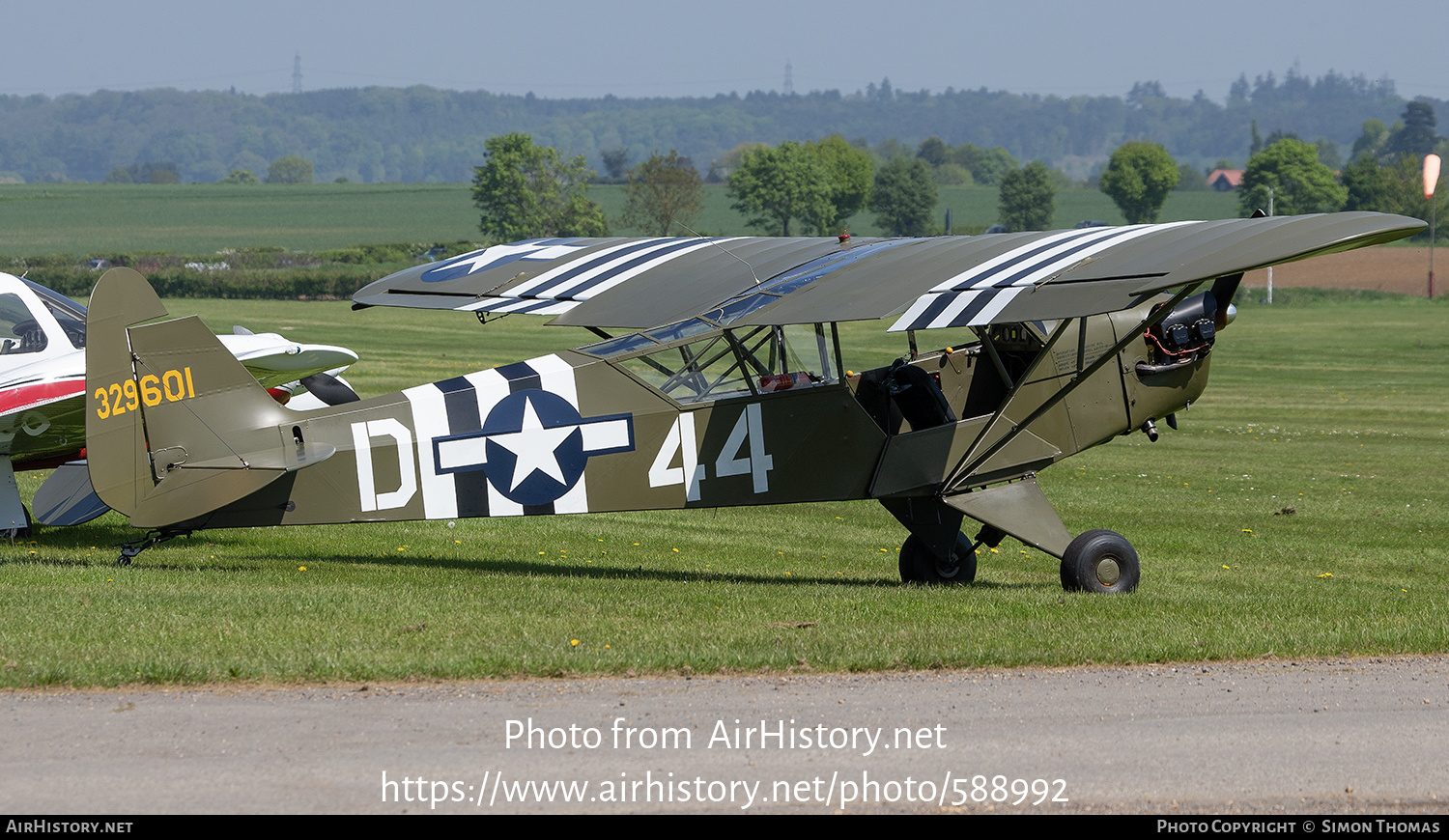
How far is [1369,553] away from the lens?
12.8 metres

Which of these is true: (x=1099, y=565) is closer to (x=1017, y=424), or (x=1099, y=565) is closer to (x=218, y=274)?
(x=1017, y=424)

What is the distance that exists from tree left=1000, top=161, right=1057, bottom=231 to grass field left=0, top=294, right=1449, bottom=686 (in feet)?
328

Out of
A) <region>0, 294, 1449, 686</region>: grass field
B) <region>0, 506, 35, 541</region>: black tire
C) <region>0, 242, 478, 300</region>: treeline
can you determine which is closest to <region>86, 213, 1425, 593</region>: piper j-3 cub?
<region>0, 294, 1449, 686</region>: grass field

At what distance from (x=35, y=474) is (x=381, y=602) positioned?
32.2 feet

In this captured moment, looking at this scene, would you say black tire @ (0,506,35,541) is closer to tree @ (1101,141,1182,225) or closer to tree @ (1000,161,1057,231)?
tree @ (1000,161,1057,231)

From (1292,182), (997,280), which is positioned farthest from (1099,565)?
(1292,182)

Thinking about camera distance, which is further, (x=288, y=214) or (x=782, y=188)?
(x=288, y=214)

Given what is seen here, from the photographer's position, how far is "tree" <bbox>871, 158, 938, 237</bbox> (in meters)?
118

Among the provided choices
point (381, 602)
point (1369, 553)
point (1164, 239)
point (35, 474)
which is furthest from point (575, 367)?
point (35, 474)

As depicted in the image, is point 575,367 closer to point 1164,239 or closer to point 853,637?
point 853,637

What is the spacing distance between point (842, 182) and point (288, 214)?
52470 mm

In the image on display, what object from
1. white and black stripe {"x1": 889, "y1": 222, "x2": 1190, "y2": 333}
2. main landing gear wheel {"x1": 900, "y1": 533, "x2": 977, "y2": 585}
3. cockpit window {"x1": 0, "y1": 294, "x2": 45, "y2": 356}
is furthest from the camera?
cockpit window {"x1": 0, "y1": 294, "x2": 45, "y2": 356}

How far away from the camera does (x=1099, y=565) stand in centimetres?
956

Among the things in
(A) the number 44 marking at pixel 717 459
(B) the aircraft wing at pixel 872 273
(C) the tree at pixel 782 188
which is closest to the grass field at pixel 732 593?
(A) the number 44 marking at pixel 717 459
